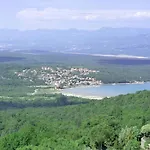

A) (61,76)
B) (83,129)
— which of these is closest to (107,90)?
(61,76)

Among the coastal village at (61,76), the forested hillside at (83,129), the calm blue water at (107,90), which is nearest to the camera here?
the forested hillside at (83,129)

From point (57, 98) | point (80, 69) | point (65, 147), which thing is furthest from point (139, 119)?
point (80, 69)

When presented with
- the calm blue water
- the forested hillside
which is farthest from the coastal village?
the forested hillside

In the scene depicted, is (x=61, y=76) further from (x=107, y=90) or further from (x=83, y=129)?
(x=83, y=129)

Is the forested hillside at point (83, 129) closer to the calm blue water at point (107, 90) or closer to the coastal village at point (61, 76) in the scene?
the calm blue water at point (107, 90)

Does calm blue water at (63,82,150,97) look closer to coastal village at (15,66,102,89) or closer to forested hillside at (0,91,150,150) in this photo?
coastal village at (15,66,102,89)

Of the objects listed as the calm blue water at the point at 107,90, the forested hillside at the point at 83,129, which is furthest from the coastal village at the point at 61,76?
the forested hillside at the point at 83,129

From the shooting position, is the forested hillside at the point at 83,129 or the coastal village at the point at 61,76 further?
the coastal village at the point at 61,76
